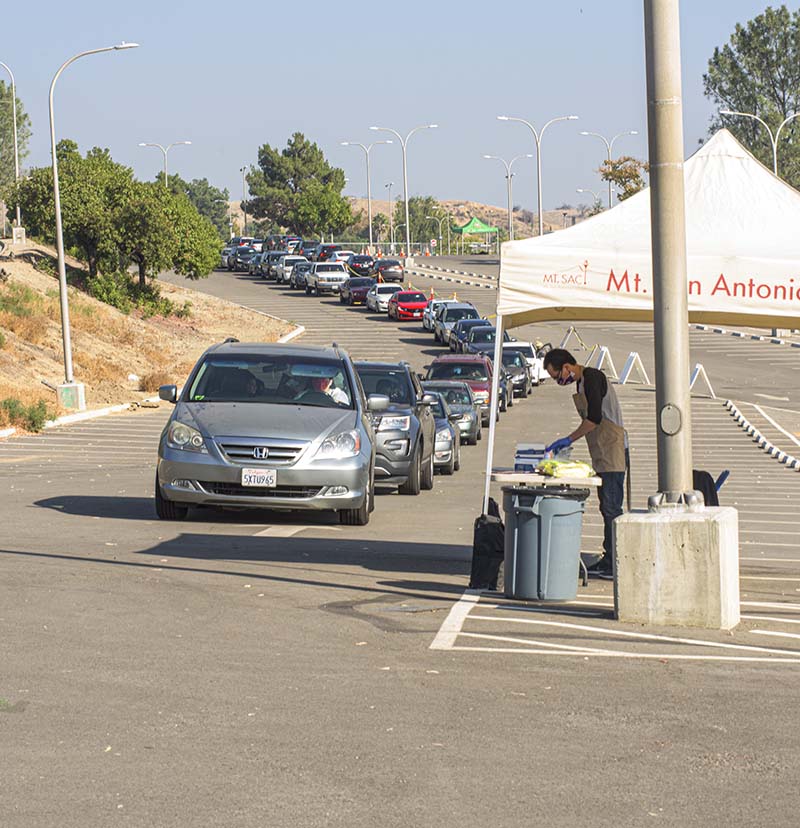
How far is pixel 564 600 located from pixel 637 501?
9.78 meters

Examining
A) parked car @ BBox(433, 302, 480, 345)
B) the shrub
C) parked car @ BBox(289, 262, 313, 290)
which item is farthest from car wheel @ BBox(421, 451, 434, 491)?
parked car @ BBox(289, 262, 313, 290)

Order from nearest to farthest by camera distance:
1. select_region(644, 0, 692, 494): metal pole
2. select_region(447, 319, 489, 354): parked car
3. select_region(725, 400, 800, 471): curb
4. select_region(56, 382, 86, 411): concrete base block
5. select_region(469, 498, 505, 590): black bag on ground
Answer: select_region(644, 0, 692, 494): metal pole → select_region(469, 498, 505, 590): black bag on ground → select_region(725, 400, 800, 471): curb → select_region(56, 382, 86, 411): concrete base block → select_region(447, 319, 489, 354): parked car

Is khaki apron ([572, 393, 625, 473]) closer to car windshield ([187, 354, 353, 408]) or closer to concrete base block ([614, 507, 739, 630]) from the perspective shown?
concrete base block ([614, 507, 739, 630])

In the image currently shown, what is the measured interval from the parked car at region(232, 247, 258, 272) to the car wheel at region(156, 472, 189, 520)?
85.2 m

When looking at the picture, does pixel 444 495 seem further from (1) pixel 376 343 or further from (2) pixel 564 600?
(1) pixel 376 343

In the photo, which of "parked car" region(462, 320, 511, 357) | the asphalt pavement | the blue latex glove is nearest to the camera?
the asphalt pavement

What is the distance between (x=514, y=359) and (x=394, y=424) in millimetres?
26550

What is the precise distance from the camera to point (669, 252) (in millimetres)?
Result: 10414

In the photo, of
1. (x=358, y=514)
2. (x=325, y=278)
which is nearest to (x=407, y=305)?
(x=325, y=278)

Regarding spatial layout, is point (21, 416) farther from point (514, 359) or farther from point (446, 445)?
point (514, 359)

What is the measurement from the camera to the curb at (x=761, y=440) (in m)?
27.6

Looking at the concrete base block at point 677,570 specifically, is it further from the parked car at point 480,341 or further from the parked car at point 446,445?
the parked car at point 480,341

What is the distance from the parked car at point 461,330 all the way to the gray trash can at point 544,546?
4334 cm

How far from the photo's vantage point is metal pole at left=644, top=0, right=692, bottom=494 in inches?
408
